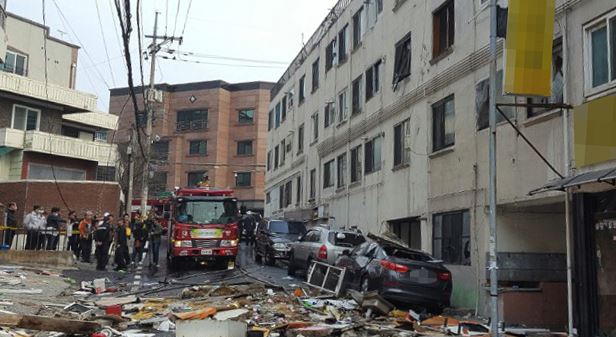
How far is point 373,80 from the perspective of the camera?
23.1 m

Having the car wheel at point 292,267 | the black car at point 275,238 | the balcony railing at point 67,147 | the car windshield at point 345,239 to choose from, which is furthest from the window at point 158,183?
the car windshield at point 345,239

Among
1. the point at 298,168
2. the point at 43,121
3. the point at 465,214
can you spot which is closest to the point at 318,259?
the point at 465,214

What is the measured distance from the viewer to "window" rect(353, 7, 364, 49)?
83.8 ft

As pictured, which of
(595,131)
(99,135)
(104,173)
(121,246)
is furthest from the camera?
(99,135)

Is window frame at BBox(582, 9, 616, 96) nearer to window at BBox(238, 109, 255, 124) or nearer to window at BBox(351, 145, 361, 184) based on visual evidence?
window at BBox(351, 145, 361, 184)

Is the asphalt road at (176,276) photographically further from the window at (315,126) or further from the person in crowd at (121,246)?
the window at (315,126)

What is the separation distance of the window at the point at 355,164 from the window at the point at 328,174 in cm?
309

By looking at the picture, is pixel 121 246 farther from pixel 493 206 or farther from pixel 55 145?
pixel 493 206

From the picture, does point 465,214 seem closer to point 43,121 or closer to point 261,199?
point 43,121

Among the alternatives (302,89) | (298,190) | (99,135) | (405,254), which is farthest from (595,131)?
(99,135)

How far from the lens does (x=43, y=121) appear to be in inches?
1309

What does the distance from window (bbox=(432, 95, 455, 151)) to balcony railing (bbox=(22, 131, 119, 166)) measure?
22.8 metres

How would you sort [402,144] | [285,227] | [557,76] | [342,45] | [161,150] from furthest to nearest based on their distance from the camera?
[161,150] < [342,45] < [285,227] < [402,144] < [557,76]

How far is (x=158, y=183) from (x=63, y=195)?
97.2ft
